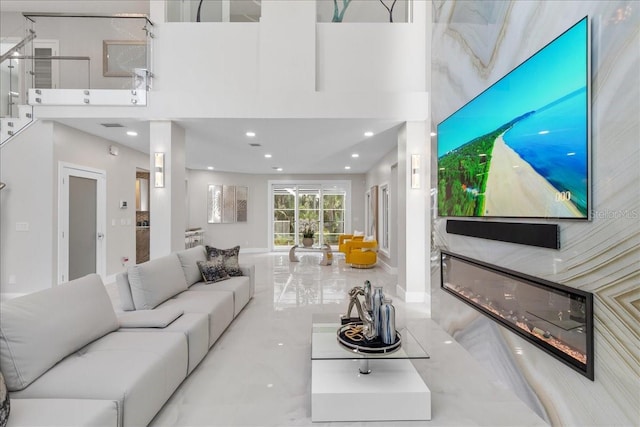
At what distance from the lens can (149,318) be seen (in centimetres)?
248

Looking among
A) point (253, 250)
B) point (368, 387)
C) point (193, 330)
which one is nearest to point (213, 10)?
point (193, 330)

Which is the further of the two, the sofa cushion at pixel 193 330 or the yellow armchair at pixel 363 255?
the yellow armchair at pixel 363 255

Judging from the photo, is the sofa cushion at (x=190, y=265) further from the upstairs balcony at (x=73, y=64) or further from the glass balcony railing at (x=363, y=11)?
the glass balcony railing at (x=363, y=11)

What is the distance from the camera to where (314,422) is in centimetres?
193

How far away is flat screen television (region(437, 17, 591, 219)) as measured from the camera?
1657mm

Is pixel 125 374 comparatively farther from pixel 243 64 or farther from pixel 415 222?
pixel 243 64

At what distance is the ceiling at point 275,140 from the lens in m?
4.54

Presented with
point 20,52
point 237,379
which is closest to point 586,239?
point 237,379

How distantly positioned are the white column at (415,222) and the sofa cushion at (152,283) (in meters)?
3.08

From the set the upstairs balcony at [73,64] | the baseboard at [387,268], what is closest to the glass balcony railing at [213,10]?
the upstairs balcony at [73,64]

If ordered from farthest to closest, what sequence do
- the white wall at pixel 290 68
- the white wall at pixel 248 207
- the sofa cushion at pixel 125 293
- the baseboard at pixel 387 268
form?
the white wall at pixel 248 207 → the baseboard at pixel 387 268 → the white wall at pixel 290 68 → the sofa cushion at pixel 125 293

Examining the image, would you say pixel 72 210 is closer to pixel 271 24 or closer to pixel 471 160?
pixel 271 24

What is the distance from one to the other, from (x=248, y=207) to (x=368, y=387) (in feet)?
28.3

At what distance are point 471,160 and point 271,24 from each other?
3.36 m
